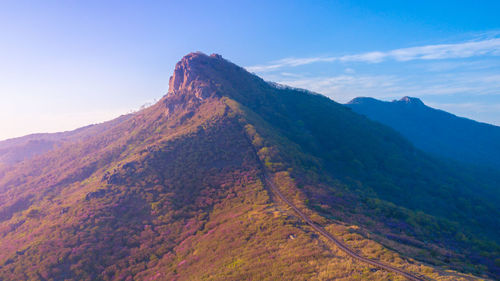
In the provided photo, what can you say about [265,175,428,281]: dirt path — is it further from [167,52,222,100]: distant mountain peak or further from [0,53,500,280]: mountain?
[167,52,222,100]: distant mountain peak

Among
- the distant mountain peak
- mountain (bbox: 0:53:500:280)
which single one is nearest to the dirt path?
mountain (bbox: 0:53:500:280)

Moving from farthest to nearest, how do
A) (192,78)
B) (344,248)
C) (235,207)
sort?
(192,78) → (235,207) → (344,248)

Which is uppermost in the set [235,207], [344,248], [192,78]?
[192,78]

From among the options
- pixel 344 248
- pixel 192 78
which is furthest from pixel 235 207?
pixel 192 78

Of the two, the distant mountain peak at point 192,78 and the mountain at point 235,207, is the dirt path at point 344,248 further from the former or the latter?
the distant mountain peak at point 192,78

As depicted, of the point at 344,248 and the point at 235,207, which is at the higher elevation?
the point at 344,248

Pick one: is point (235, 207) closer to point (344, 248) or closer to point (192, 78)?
point (344, 248)

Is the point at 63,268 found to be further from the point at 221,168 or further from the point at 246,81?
the point at 246,81

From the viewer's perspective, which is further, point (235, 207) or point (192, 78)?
point (192, 78)

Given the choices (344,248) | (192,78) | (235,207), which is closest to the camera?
(344,248)

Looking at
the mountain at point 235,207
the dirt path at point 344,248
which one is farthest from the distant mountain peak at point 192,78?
the dirt path at point 344,248
